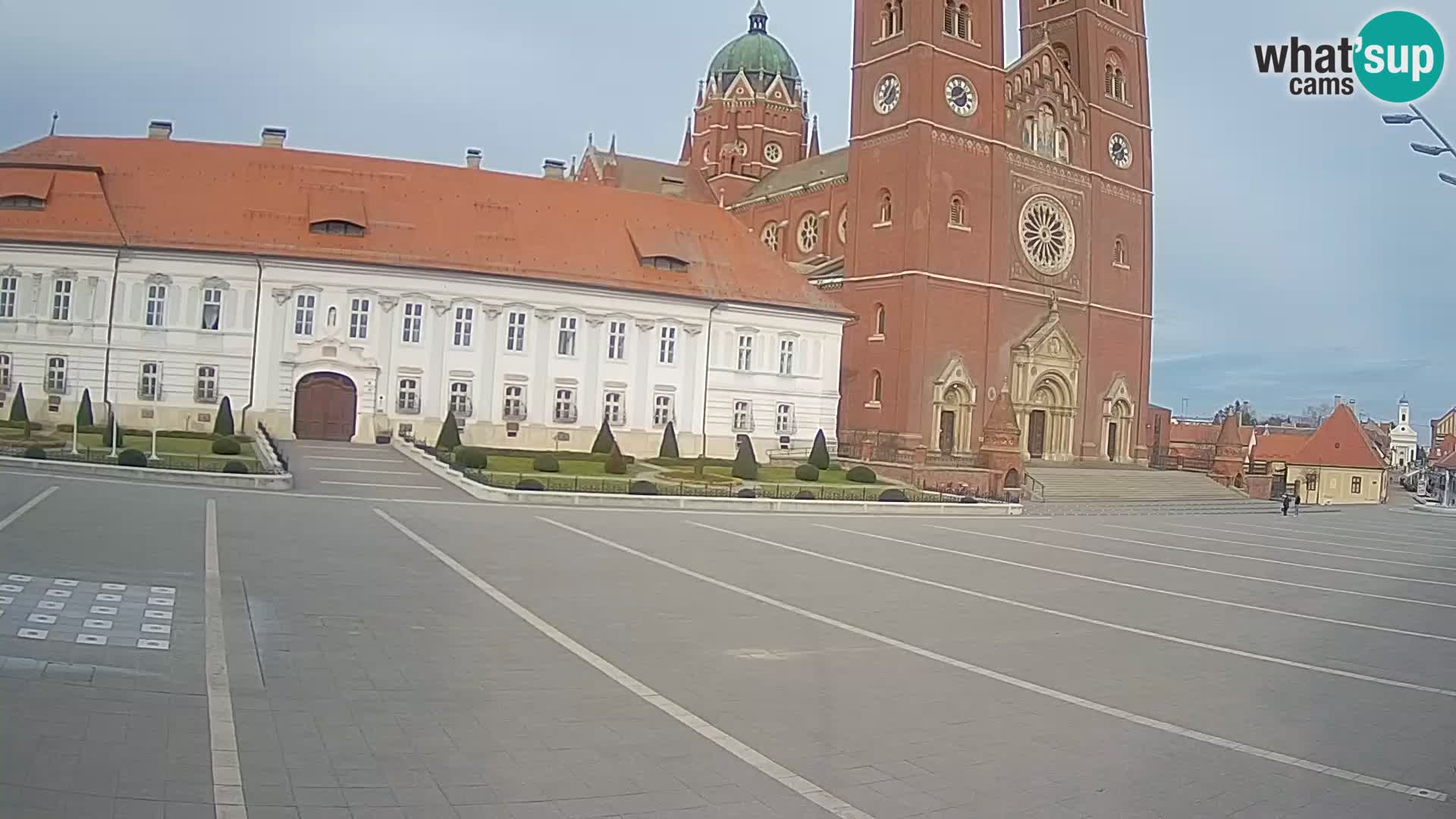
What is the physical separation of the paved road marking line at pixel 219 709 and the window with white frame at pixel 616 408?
3219cm

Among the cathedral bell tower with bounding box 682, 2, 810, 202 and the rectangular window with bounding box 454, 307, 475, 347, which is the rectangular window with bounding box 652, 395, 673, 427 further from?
the cathedral bell tower with bounding box 682, 2, 810, 202

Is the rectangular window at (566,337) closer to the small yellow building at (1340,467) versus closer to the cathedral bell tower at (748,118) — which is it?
the cathedral bell tower at (748,118)

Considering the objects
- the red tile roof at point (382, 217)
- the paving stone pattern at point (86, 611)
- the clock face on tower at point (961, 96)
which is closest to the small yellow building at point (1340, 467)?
the clock face on tower at point (961, 96)

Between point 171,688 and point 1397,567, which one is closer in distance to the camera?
point 171,688

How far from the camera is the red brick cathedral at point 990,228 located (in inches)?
2035

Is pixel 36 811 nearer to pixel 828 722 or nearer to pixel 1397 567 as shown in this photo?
pixel 828 722

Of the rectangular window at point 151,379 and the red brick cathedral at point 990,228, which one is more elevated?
the red brick cathedral at point 990,228

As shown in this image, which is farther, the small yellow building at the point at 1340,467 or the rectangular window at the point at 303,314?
the small yellow building at the point at 1340,467

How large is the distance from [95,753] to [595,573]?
9.99 metres

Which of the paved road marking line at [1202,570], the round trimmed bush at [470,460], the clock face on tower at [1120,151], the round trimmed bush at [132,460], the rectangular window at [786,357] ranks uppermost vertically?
the clock face on tower at [1120,151]

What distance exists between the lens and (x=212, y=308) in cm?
4166

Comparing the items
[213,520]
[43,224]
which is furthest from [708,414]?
[213,520]

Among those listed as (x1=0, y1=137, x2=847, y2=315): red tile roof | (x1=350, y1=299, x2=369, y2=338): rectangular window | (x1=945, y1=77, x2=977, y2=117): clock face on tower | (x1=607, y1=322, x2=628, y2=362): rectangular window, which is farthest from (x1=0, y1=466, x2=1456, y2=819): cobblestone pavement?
(x1=945, y1=77, x2=977, y2=117): clock face on tower

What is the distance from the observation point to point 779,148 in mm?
83375
